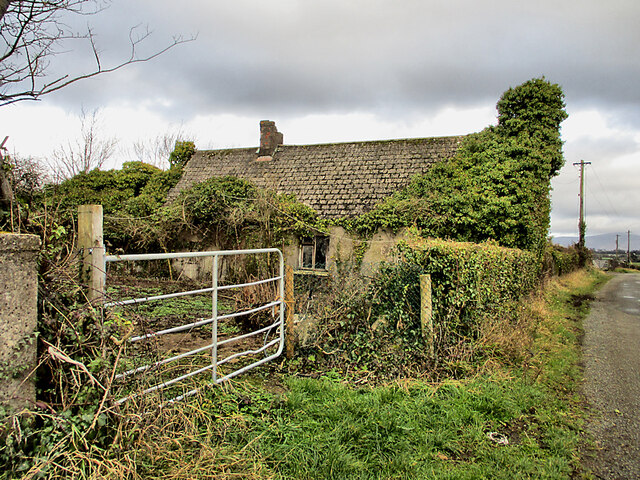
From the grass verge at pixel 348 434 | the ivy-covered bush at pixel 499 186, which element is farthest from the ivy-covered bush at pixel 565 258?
the grass verge at pixel 348 434

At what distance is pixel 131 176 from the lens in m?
20.2

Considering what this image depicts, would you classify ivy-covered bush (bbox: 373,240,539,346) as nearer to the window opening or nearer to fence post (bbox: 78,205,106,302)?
fence post (bbox: 78,205,106,302)

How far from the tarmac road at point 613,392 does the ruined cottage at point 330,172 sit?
21.2 feet

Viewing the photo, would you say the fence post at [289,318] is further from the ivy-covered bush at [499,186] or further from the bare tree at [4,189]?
the ivy-covered bush at [499,186]

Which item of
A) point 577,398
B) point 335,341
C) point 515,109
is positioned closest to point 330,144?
point 515,109

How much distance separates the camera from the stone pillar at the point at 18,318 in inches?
104

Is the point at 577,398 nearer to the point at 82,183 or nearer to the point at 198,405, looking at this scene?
the point at 198,405

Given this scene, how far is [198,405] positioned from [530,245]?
1251 centimetres

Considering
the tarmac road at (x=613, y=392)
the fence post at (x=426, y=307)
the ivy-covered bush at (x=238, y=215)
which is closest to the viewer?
the tarmac road at (x=613, y=392)

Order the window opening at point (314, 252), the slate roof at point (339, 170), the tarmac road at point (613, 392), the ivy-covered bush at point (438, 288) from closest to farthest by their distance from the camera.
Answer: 1. the tarmac road at point (613, 392)
2. the ivy-covered bush at point (438, 288)
3. the window opening at point (314, 252)
4. the slate roof at point (339, 170)

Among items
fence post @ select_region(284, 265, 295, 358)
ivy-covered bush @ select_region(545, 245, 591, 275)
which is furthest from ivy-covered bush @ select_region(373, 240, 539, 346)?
ivy-covered bush @ select_region(545, 245, 591, 275)

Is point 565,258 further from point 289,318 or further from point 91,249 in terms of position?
point 91,249

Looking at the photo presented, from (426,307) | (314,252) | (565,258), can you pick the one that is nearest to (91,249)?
(426,307)

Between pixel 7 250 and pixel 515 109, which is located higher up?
pixel 515 109
